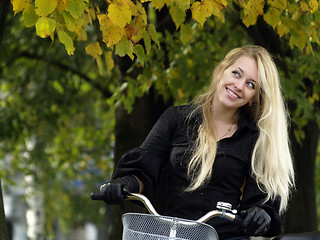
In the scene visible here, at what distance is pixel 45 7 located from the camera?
4.00 meters

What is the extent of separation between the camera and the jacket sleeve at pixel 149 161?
402 centimetres

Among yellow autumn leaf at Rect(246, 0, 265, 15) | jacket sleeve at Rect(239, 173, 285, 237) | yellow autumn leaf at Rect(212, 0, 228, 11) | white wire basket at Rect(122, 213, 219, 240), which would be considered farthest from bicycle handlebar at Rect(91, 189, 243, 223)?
yellow autumn leaf at Rect(246, 0, 265, 15)

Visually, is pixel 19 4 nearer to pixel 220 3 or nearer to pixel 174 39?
pixel 220 3

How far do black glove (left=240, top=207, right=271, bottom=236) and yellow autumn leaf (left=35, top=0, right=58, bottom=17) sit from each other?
4.86 ft

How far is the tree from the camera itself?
4320 millimetres

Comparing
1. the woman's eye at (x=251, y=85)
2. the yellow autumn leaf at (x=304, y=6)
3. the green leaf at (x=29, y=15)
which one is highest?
the green leaf at (x=29, y=15)

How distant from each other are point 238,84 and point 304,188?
4.63 meters

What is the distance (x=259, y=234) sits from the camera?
360 centimetres

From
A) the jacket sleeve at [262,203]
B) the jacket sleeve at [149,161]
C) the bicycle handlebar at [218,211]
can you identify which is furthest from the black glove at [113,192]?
the jacket sleeve at [262,203]

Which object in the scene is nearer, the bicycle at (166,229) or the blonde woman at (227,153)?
the bicycle at (166,229)

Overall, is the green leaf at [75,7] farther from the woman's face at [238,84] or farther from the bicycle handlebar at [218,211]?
the bicycle handlebar at [218,211]

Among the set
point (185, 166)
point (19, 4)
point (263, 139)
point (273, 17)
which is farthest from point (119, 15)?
point (273, 17)

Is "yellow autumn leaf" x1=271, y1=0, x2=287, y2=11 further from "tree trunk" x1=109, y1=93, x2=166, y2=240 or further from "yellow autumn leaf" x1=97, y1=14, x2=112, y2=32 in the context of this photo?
"tree trunk" x1=109, y1=93, x2=166, y2=240

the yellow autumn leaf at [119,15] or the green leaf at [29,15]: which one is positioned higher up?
the green leaf at [29,15]
